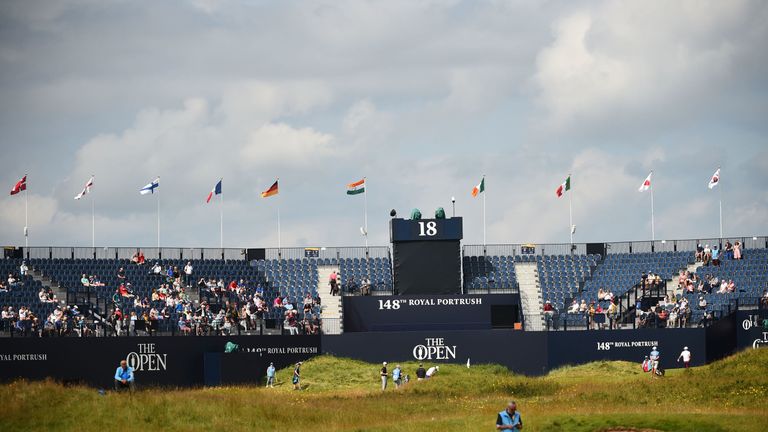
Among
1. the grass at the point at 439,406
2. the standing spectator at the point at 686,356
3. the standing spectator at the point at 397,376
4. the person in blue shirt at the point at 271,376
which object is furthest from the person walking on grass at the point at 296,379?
the standing spectator at the point at 686,356

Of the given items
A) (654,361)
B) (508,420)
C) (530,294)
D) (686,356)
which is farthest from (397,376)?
(508,420)

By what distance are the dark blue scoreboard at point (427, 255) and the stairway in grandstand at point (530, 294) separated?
4.73 meters

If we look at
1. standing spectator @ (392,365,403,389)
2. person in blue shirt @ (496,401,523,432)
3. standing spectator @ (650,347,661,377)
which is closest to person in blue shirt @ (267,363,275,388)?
standing spectator @ (392,365,403,389)

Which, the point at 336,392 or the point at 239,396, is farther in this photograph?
the point at 336,392

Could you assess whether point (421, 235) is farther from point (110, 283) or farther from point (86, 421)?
point (86, 421)

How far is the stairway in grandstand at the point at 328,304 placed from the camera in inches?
2815

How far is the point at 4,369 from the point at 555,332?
30.1 meters

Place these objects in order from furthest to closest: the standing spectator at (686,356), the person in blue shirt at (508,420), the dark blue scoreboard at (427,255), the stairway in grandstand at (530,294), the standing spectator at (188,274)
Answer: the standing spectator at (188,274)
the stairway in grandstand at (530,294)
the dark blue scoreboard at (427,255)
the standing spectator at (686,356)
the person in blue shirt at (508,420)

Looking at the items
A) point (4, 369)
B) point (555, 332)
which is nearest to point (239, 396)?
point (4, 369)

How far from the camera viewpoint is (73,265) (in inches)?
2844

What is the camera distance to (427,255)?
73062 mm

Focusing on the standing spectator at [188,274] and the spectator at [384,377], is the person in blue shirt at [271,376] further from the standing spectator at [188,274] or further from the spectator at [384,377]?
the standing spectator at [188,274]

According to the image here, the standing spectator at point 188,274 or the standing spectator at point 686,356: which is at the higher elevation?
the standing spectator at point 188,274

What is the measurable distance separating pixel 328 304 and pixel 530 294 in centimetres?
1236
